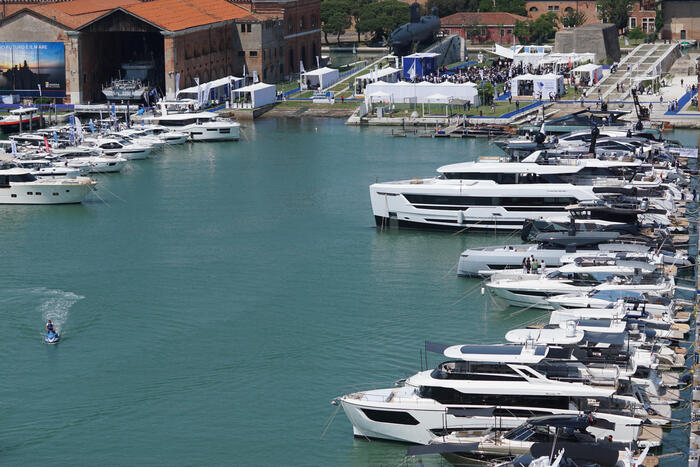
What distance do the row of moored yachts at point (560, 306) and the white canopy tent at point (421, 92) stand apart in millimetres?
21543

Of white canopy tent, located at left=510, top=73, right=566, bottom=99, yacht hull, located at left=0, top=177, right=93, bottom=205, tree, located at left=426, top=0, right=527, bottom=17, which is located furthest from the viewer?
tree, located at left=426, top=0, right=527, bottom=17

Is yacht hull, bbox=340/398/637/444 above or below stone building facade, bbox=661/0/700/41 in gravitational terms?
below

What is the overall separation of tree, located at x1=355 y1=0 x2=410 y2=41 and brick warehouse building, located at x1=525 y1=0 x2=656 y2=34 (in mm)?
13219

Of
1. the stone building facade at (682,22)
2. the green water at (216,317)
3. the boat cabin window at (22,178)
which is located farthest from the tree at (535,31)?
the boat cabin window at (22,178)

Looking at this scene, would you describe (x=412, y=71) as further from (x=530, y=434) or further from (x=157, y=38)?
(x=530, y=434)

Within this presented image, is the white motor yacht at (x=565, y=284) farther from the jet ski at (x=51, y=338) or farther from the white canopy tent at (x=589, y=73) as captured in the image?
the white canopy tent at (x=589, y=73)

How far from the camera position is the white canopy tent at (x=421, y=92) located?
83.3 m

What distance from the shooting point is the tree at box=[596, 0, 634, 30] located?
391ft

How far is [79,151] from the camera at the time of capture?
222ft

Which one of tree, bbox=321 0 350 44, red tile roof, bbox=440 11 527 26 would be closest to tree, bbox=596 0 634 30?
red tile roof, bbox=440 11 527 26

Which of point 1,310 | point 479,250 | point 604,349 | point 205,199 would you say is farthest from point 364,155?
point 604,349

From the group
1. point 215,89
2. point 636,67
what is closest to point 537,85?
point 636,67

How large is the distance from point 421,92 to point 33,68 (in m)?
27.1

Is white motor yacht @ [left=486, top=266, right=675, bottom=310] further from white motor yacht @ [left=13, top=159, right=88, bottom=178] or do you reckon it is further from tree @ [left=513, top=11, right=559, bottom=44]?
tree @ [left=513, top=11, right=559, bottom=44]
